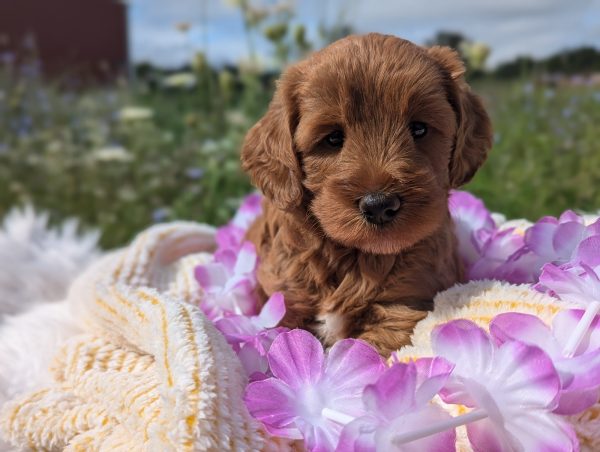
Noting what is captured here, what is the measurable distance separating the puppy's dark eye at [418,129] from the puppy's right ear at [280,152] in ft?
1.08

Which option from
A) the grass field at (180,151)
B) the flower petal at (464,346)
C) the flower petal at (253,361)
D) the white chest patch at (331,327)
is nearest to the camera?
the flower petal at (464,346)

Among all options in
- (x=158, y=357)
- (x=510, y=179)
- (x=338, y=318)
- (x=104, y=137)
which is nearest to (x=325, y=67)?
(x=338, y=318)

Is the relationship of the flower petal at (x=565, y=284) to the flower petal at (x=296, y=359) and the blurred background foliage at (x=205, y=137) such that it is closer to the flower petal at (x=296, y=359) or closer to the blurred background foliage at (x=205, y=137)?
the flower petal at (x=296, y=359)

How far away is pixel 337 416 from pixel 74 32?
681cm

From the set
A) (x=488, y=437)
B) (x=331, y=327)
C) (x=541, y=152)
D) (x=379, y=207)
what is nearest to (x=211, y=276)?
(x=331, y=327)

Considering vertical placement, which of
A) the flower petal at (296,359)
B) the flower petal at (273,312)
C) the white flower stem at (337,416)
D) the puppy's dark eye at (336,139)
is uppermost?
the puppy's dark eye at (336,139)

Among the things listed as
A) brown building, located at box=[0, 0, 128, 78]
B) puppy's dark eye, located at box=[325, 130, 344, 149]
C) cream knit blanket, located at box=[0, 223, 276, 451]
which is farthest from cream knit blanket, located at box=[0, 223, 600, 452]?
brown building, located at box=[0, 0, 128, 78]

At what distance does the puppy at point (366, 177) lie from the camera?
154 cm

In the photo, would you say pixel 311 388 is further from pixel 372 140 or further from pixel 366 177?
pixel 372 140

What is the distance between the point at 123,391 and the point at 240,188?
2645mm

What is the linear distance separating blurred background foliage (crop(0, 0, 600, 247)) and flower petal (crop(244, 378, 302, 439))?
6.50ft

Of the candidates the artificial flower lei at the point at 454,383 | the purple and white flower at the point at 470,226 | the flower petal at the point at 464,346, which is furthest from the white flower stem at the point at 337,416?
the purple and white flower at the point at 470,226

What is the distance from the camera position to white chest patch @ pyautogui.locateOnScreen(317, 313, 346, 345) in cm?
175

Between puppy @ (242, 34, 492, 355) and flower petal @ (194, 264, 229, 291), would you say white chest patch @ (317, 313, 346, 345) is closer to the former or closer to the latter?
puppy @ (242, 34, 492, 355)
